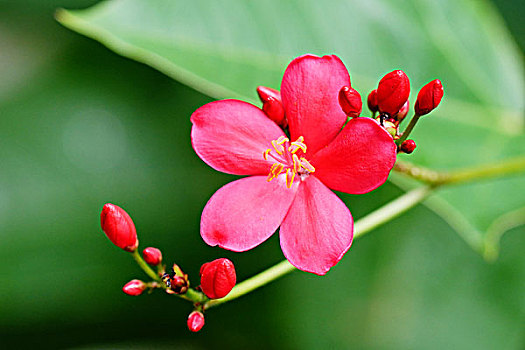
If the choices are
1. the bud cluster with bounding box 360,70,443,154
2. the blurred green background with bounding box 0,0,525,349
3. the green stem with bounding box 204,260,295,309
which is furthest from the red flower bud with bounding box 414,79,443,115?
the blurred green background with bounding box 0,0,525,349

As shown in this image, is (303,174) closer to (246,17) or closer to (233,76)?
(233,76)

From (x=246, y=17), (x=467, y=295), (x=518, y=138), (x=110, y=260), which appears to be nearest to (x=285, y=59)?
(x=246, y=17)

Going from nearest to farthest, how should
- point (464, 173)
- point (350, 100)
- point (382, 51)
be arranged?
point (350, 100) → point (464, 173) → point (382, 51)

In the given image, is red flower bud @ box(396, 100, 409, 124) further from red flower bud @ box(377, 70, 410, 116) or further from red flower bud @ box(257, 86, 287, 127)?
red flower bud @ box(257, 86, 287, 127)

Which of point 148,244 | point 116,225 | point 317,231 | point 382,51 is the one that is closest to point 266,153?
point 317,231

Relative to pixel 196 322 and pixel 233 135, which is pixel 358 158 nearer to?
pixel 233 135

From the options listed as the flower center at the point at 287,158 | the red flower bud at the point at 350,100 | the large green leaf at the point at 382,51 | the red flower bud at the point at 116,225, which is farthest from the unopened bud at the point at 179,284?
the large green leaf at the point at 382,51

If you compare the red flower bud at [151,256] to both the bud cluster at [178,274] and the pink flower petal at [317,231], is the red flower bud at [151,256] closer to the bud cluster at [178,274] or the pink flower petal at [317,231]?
the bud cluster at [178,274]
